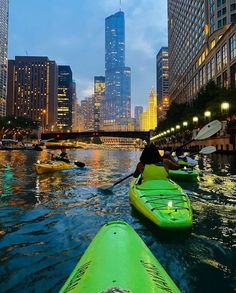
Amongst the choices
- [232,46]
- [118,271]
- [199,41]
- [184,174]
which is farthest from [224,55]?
[118,271]

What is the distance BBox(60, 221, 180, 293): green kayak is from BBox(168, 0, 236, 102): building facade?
6573 cm

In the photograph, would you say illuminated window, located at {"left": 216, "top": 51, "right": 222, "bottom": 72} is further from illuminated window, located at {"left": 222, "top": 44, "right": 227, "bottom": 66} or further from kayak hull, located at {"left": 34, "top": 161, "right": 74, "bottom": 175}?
kayak hull, located at {"left": 34, "top": 161, "right": 74, "bottom": 175}

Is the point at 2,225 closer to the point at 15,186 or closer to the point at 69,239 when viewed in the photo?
the point at 69,239

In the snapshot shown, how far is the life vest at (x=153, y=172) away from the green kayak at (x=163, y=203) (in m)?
0.29

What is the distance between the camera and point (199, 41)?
326 feet

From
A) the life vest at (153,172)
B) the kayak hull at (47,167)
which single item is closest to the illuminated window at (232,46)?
the kayak hull at (47,167)

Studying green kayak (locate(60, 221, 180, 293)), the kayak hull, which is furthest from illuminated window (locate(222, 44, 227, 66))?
green kayak (locate(60, 221, 180, 293))

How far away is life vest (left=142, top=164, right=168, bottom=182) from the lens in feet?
34.0

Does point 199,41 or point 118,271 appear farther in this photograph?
point 199,41

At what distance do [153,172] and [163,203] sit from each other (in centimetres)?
215

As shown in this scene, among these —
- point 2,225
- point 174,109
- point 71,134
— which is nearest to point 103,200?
point 2,225

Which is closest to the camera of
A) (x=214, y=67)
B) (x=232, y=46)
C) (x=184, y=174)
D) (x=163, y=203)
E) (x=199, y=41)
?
(x=163, y=203)

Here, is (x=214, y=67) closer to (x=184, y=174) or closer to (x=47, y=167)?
(x=47, y=167)

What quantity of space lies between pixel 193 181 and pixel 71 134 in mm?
120185
